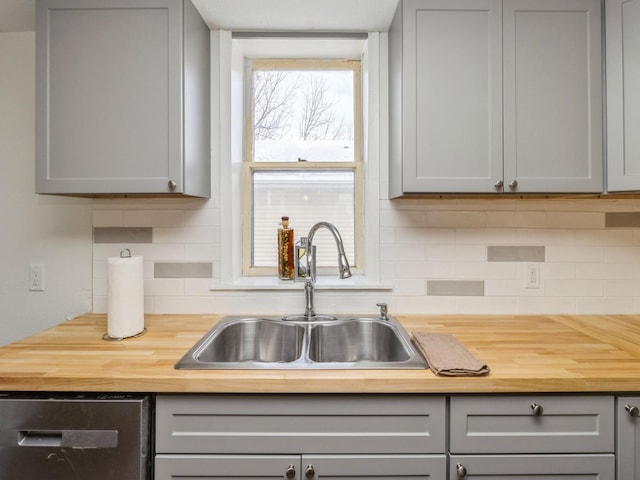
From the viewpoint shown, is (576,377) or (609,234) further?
(609,234)

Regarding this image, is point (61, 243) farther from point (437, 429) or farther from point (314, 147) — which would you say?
point (437, 429)

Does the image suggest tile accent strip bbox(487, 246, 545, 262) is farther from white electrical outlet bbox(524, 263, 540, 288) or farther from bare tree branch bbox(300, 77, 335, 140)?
bare tree branch bbox(300, 77, 335, 140)

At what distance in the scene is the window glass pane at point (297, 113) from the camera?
204 cm

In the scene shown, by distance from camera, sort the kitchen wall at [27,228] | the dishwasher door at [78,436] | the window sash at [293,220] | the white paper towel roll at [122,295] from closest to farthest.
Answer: the dishwasher door at [78,436], the white paper towel roll at [122,295], the kitchen wall at [27,228], the window sash at [293,220]

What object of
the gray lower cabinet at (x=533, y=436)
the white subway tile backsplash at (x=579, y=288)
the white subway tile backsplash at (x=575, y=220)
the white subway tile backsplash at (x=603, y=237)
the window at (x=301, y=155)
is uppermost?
the window at (x=301, y=155)

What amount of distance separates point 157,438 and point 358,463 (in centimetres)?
58

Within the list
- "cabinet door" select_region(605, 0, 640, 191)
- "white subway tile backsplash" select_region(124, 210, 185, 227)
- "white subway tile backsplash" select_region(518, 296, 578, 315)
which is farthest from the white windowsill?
"cabinet door" select_region(605, 0, 640, 191)

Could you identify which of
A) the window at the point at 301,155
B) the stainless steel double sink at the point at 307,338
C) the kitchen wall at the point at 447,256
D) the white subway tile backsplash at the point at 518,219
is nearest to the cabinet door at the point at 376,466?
the stainless steel double sink at the point at 307,338

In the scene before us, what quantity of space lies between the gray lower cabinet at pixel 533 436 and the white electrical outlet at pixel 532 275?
77 centimetres

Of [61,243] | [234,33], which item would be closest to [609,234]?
[234,33]

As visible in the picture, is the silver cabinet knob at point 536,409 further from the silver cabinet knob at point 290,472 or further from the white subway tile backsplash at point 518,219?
the white subway tile backsplash at point 518,219

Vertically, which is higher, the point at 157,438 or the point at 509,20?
the point at 509,20

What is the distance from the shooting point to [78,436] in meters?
1.11

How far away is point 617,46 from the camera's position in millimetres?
1514
